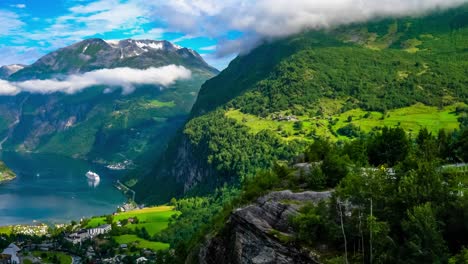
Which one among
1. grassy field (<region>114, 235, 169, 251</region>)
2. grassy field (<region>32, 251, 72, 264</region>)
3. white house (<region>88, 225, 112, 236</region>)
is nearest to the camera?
grassy field (<region>32, 251, 72, 264</region>)

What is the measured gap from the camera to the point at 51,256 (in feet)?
448

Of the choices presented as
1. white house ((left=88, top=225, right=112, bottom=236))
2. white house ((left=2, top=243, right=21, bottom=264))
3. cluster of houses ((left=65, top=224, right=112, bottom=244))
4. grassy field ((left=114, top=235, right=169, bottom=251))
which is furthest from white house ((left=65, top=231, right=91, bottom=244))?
white house ((left=2, top=243, right=21, bottom=264))

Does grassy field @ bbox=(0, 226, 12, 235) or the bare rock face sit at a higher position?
the bare rock face

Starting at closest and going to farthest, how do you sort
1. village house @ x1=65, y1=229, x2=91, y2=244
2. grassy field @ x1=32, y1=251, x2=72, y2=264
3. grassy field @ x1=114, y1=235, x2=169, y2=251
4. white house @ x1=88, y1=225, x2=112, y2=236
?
grassy field @ x1=32, y1=251, x2=72, y2=264, grassy field @ x1=114, y1=235, x2=169, y2=251, village house @ x1=65, y1=229, x2=91, y2=244, white house @ x1=88, y1=225, x2=112, y2=236

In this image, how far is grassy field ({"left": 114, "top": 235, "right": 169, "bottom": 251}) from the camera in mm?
142562

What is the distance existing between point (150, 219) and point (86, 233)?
22.7m

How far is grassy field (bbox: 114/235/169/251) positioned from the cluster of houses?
33.2 feet

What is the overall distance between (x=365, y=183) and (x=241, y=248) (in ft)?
40.1

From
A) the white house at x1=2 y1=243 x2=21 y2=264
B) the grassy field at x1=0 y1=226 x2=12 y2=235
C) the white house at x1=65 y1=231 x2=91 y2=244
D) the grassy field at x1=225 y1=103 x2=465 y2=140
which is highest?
the grassy field at x1=225 y1=103 x2=465 y2=140

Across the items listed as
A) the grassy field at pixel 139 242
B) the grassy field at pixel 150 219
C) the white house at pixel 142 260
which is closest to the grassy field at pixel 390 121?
the grassy field at pixel 150 219

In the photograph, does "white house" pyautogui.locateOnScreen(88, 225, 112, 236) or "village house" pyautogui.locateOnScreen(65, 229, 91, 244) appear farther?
"white house" pyautogui.locateOnScreen(88, 225, 112, 236)

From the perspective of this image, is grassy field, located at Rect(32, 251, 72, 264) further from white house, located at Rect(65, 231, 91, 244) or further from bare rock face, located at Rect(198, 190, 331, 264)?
bare rock face, located at Rect(198, 190, 331, 264)

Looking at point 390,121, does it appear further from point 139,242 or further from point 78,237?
point 78,237

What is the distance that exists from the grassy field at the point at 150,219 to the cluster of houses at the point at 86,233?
598 cm
